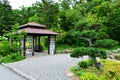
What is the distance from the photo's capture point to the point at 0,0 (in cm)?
3897

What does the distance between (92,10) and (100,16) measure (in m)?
2.17

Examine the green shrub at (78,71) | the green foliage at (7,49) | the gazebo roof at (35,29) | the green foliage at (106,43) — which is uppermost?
the green foliage at (106,43)

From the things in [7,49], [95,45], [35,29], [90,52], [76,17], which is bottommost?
[7,49]

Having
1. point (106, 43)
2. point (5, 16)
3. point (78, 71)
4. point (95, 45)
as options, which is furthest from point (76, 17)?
point (106, 43)

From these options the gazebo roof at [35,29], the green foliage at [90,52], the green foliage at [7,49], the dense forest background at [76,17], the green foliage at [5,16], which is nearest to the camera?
the green foliage at [90,52]

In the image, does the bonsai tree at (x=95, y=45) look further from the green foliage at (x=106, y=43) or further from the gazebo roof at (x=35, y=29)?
the gazebo roof at (x=35, y=29)

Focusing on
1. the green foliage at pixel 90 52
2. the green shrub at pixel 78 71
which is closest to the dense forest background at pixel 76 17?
the green shrub at pixel 78 71

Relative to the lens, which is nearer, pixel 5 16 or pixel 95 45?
pixel 95 45

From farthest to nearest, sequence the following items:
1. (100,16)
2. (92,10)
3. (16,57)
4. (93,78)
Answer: (92,10) < (100,16) < (16,57) < (93,78)

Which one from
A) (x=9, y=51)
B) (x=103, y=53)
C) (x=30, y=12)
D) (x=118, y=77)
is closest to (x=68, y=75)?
(x=103, y=53)

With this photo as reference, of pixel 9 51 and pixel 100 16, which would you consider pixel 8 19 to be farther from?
pixel 9 51

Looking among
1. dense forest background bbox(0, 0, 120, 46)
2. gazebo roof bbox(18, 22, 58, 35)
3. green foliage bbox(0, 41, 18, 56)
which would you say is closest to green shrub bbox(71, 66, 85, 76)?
green foliage bbox(0, 41, 18, 56)

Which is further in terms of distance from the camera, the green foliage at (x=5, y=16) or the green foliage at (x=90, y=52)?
the green foliage at (x=5, y=16)

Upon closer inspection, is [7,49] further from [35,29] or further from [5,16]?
[5,16]
